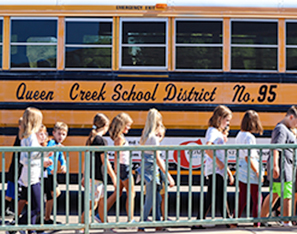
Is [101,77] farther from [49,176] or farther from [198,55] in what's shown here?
[49,176]

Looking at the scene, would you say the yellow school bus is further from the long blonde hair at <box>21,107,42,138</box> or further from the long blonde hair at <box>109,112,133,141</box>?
the long blonde hair at <box>21,107,42,138</box>

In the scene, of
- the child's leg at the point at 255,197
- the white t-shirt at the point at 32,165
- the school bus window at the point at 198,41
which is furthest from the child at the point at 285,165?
the white t-shirt at the point at 32,165

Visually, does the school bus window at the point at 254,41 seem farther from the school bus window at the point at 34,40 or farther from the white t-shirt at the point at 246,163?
the school bus window at the point at 34,40

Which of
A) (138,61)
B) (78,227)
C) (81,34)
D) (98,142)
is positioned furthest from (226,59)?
(78,227)

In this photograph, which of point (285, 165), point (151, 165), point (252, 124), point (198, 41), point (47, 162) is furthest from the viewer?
point (198, 41)

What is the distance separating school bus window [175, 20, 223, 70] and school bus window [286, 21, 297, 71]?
1.07 meters

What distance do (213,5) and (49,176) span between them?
3684 millimetres

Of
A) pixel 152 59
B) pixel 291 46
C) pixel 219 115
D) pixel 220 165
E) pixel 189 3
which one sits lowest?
pixel 220 165

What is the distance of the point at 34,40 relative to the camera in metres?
6.98

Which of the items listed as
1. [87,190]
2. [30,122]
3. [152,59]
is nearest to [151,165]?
[87,190]

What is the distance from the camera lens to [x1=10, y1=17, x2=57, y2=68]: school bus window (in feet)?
22.9

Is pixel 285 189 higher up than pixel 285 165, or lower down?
lower down

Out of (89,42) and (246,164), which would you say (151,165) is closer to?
(246,164)

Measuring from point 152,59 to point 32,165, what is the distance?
3.03 metres
